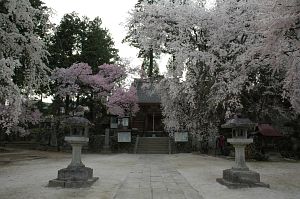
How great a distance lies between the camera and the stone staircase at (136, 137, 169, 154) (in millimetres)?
30547

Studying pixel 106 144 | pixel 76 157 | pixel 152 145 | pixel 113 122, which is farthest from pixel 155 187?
pixel 113 122

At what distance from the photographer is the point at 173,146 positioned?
31062mm

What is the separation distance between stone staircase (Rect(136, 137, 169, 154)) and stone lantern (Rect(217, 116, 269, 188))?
18839mm

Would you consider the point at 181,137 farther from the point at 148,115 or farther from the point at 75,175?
the point at 75,175

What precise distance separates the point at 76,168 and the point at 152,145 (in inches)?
837

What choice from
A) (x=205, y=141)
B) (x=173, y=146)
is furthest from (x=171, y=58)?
(x=173, y=146)

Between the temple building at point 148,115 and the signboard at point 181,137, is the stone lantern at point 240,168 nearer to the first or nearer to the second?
the signboard at point 181,137

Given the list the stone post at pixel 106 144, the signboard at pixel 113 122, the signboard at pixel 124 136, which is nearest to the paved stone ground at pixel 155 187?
the signboard at pixel 124 136

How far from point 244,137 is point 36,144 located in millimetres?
25435

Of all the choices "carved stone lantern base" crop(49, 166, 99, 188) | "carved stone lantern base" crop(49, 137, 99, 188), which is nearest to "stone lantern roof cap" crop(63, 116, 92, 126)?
"carved stone lantern base" crop(49, 137, 99, 188)

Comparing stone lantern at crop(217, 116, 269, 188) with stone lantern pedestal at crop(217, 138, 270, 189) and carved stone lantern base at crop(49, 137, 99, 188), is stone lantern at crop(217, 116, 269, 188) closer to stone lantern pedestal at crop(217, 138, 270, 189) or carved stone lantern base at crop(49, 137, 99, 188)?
stone lantern pedestal at crop(217, 138, 270, 189)

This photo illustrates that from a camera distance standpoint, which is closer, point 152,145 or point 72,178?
point 72,178

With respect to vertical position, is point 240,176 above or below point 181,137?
below

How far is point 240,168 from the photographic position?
1118cm
